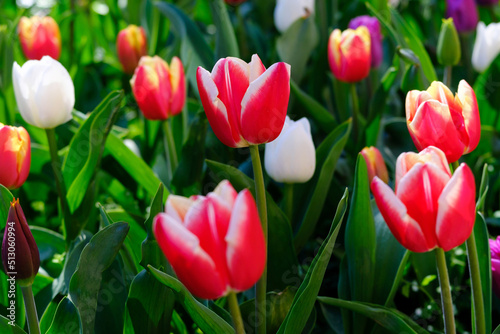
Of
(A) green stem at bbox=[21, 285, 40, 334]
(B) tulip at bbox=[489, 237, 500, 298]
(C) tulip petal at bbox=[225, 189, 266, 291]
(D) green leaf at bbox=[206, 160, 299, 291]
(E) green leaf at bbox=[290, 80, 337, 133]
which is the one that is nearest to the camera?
(C) tulip petal at bbox=[225, 189, 266, 291]

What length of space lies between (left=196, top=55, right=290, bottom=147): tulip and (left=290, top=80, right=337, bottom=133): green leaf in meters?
0.63

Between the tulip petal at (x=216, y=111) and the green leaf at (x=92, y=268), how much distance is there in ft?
0.61

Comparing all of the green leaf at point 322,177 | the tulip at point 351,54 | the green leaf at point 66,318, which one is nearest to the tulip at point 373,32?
the tulip at point 351,54

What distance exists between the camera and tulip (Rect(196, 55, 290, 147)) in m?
0.67

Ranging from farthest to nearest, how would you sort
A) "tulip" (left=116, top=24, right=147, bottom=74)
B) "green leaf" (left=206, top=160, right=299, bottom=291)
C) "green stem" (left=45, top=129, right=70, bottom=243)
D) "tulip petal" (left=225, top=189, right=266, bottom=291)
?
"tulip" (left=116, top=24, right=147, bottom=74)
"green stem" (left=45, top=129, right=70, bottom=243)
"green leaf" (left=206, top=160, right=299, bottom=291)
"tulip petal" (left=225, top=189, right=266, bottom=291)

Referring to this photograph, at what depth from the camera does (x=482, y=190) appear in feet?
2.85

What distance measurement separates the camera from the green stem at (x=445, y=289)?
67cm

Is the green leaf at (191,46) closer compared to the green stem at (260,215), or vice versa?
the green stem at (260,215)

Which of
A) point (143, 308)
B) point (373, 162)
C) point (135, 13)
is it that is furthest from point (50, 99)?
point (135, 13)

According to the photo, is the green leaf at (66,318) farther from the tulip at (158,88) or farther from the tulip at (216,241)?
the tulip at (158,88)

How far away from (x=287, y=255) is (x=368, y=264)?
0.47ft

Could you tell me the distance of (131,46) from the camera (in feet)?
5.30

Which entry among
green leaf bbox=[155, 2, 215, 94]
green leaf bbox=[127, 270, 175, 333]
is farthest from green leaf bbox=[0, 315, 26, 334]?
green leaf bbox=[155, 2, 215, 94]

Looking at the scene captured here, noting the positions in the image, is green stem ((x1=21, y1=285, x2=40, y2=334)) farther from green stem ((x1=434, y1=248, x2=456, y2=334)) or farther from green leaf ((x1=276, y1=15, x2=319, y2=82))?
green leaf ((x1=276, y1=15, x2=319, y2=82))
